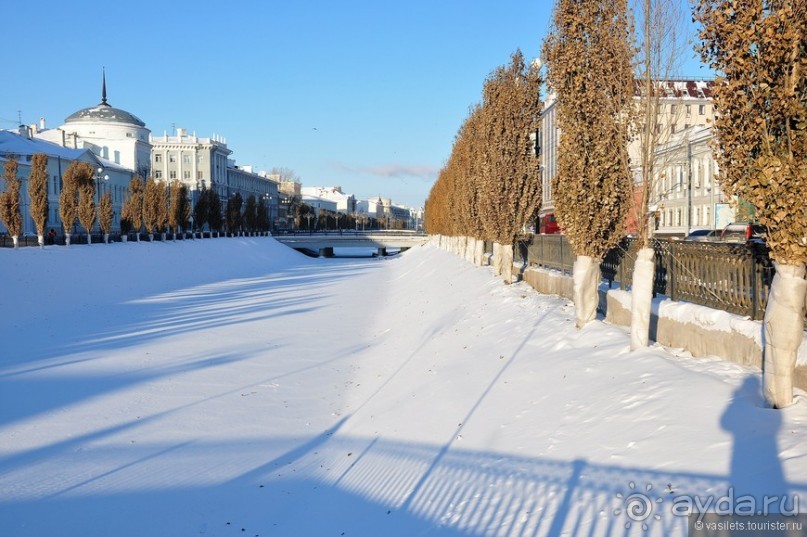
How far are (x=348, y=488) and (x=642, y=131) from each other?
781 centimetres

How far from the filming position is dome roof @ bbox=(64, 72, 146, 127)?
102m

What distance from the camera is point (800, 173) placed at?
6.78m

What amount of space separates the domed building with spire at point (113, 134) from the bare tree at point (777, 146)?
94.4 meters

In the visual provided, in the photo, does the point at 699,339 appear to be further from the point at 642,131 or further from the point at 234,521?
the point at 234,521

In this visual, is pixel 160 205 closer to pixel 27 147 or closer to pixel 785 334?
pixel 27 147

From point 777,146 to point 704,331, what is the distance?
3.24 meters

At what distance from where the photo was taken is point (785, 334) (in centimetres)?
695

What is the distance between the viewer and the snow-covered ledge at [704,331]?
328 inches

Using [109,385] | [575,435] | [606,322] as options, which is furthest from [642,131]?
[109,385]

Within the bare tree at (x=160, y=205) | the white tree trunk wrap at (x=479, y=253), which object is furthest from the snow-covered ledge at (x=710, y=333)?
the bare tree at (x=160, y=205)

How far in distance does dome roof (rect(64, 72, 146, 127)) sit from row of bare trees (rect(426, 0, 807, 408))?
332 feet

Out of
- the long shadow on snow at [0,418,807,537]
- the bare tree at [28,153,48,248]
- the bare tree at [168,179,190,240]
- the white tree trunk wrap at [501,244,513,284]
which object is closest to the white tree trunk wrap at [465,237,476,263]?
the white tree trunk wrap at [501,244,513,284]

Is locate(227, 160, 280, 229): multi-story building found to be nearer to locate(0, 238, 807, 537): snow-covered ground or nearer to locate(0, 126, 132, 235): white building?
locate(0, 126, 132, 235): white building

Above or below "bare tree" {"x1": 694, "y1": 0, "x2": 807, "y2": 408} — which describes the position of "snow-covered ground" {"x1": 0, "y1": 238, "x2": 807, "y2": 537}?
below
